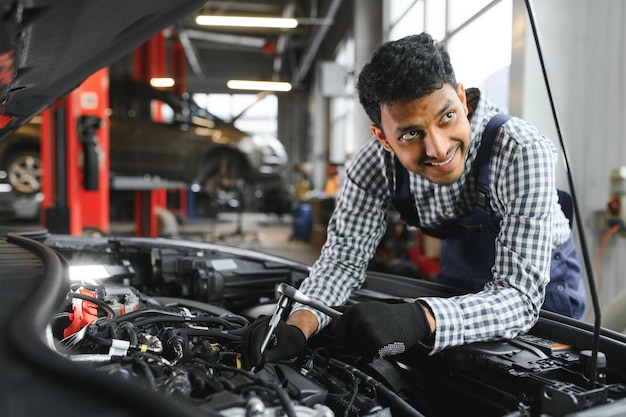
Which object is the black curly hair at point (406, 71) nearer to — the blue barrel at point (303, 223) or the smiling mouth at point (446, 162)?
the smiling mouth at point (446, 162)

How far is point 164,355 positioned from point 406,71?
0.79 m

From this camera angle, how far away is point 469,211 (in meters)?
1.52

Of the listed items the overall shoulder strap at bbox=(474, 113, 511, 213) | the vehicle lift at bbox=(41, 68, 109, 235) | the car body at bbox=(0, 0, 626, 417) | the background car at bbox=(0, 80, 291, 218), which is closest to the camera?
the car body at bbox=(0, 0, 626, 417)

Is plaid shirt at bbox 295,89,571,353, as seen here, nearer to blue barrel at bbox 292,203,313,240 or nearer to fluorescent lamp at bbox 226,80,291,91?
blue barrel at bbox 292,203,313,240

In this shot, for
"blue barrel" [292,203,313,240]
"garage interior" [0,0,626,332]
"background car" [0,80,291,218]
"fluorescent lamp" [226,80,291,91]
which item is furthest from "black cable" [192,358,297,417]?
"fluorescent lamp" [226,80,291,91]

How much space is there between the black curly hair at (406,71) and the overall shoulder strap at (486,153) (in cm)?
17

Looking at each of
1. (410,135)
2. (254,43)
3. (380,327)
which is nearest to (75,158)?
(410,135)

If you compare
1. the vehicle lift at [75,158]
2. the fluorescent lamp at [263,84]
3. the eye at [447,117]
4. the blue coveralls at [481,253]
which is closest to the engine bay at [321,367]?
the blue coveralls at [481,253]

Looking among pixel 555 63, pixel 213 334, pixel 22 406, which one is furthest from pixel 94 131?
pixel 22 406

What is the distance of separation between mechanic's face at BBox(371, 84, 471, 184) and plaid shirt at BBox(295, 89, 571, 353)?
0.12m

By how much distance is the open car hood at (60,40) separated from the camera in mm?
846

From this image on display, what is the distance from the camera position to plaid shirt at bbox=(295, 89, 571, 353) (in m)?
1.09

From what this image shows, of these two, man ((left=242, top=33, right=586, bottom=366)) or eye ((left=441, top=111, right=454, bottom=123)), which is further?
eye ((left=441, top=111, right=454, bottom=123))

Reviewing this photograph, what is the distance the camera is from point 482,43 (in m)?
4.12
